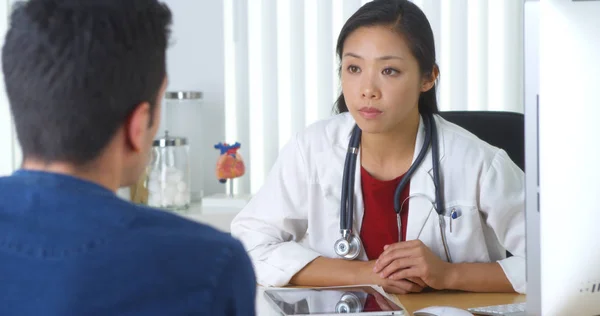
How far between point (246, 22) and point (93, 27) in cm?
211

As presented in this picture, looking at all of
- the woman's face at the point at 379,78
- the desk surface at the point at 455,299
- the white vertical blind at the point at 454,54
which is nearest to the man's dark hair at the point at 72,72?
the desk surface at the point at 455,299

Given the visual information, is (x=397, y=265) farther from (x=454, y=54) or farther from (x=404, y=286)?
(x=454, y=54)

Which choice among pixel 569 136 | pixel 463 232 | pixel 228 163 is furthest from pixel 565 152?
pixel 228 163

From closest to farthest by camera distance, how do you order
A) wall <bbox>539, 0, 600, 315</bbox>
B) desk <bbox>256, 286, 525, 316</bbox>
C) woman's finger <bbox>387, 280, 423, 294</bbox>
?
wall <bbox>539, 0, 600, 315</bbox>
desk <bbox>256, 286, 525, 316</bbox>
woman's finger <bbox>387, 280, 423, 294</bbox>

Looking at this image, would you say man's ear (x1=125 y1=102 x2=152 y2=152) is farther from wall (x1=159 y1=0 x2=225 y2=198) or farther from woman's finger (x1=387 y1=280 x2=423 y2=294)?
wall (x1=159 y1=0 x2=225 y2=198)

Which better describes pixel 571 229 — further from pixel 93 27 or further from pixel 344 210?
pixel 344 210

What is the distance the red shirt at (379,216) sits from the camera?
1.74m

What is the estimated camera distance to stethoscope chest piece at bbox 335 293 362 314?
3.94 feet

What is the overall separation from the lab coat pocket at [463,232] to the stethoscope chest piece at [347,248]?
201mm

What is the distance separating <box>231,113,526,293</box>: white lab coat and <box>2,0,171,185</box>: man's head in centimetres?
90

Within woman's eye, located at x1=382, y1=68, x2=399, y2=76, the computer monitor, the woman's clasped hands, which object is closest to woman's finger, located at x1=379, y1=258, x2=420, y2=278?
the woman's clasped hands

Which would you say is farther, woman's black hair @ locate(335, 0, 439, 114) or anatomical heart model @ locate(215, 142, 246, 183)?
anatomical heart model @ locate(215, 142, 246, 183)

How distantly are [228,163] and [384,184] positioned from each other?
991 millimetres

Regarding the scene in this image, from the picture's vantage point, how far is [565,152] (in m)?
0.93
